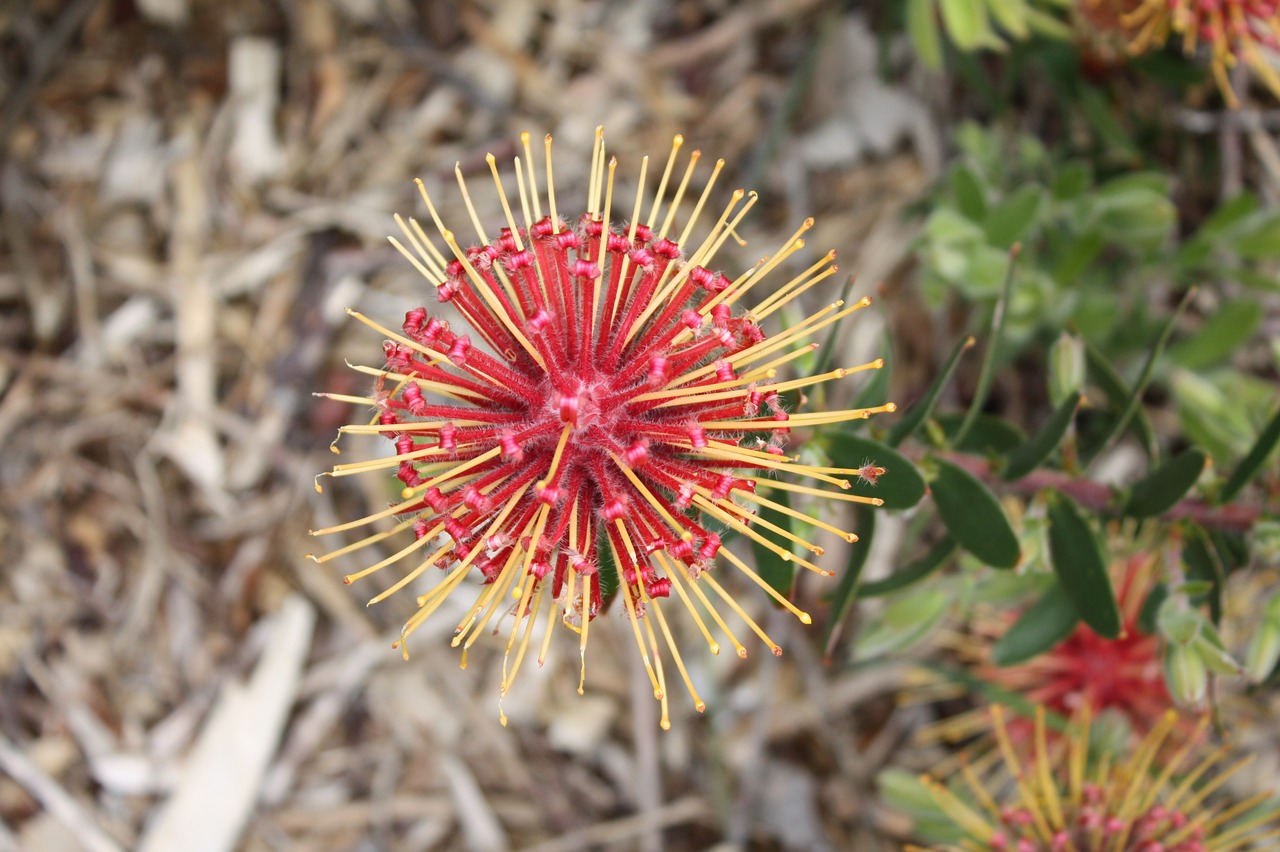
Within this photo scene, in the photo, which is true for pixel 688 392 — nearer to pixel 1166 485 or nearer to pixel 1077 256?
pixel 1166 485

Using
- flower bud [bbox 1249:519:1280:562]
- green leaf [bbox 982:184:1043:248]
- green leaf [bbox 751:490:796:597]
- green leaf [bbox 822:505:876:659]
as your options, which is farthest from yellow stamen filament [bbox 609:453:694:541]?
green leaf [bbox 982:184:1043:248]

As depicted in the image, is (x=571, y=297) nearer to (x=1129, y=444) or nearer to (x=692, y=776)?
(x=692, y=776)

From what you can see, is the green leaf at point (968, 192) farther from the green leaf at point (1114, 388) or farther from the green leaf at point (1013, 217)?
the green leaf at point (1114, 388)

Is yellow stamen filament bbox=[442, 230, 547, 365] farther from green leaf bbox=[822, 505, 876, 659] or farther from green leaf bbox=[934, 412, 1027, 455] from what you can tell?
green leaf bbox=[934, 412, 1027, 455]

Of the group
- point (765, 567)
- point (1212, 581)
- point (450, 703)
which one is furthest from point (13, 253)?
point (1212, 581)

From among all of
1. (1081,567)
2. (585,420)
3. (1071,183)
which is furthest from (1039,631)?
(1071,183)

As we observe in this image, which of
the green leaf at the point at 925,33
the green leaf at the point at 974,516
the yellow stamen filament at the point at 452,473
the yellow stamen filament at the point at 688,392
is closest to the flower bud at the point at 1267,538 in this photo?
the green leaf at the point at 974,516

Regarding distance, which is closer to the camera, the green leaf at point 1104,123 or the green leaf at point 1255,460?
the green leaf at point 1255,460
